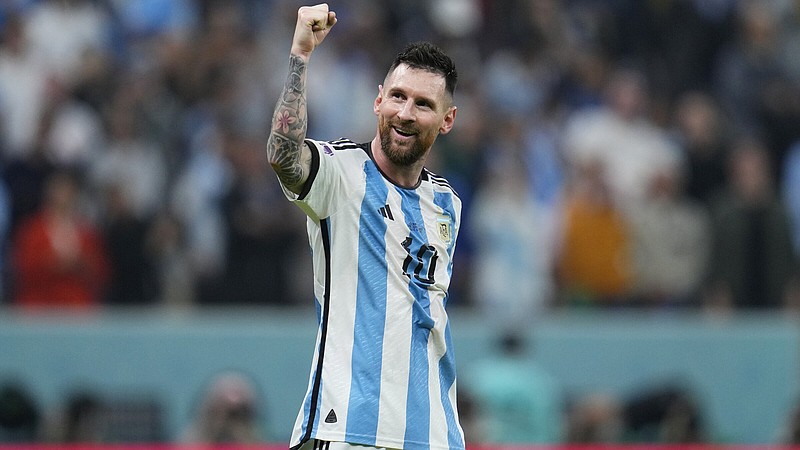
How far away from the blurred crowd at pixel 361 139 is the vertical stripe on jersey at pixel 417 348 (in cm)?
659

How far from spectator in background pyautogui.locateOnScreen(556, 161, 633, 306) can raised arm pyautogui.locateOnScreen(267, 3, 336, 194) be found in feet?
24.4

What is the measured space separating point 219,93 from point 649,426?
452 cm

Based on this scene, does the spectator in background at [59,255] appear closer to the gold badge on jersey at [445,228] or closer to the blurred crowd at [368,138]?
the blurred crowd at [368,138]

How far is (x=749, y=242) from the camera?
42.0ft

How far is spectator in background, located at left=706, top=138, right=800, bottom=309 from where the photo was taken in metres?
12.7

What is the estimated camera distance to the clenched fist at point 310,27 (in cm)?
518

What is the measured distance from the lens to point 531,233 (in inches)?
484

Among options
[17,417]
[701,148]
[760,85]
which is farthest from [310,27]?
[760,85]

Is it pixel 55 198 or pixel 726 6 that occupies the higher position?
pixel 726 6

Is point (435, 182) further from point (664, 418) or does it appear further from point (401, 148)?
point (664, 418)

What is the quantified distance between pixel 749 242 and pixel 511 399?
279 cm

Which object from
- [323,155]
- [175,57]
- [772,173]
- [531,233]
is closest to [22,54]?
[175,57]

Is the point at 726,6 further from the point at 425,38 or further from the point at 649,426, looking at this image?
the point at 649,426

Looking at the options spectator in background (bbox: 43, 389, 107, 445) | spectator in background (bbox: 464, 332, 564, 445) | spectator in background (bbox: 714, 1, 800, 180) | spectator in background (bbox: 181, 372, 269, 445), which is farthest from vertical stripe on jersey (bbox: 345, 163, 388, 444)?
spectator in background (bbox: 714, 1, 800, 180)
